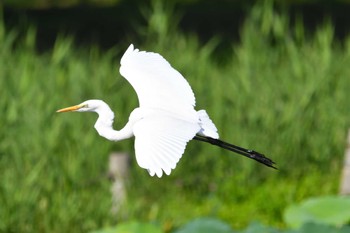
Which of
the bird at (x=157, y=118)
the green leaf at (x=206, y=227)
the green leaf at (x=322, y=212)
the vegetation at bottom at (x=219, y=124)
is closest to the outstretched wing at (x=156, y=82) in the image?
the bird at (x=157, y=118)

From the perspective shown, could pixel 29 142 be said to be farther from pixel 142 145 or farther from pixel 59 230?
pixel 142 145

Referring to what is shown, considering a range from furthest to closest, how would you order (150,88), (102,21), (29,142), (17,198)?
(102,21) < (29,142) < (17,198) < (150,88)

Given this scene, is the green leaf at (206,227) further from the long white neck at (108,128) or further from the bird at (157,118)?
the long white neck at (108,128)

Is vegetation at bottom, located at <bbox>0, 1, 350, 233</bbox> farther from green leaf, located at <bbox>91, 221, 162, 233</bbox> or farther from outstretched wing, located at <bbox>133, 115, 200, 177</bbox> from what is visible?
outstretched wing, located at <bbox>133, 115, 200, 177</bbox>

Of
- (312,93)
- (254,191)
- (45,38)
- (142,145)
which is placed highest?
(45,38)

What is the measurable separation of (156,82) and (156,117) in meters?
0.14

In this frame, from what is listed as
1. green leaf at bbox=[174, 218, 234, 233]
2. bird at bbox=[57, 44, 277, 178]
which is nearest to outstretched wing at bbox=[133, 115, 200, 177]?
bird at bbox=[57, 44, 277, 178]

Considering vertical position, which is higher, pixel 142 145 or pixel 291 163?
pixel 291 163

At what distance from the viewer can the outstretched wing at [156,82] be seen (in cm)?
185

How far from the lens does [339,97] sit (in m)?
6.01

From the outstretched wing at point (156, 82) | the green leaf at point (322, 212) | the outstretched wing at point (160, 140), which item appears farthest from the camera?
the green leaf at point (322, 212)

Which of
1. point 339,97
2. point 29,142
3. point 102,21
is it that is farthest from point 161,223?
point 102,21

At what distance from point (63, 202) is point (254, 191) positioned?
1526mm

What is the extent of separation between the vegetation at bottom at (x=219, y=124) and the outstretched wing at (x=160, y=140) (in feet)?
10.3
